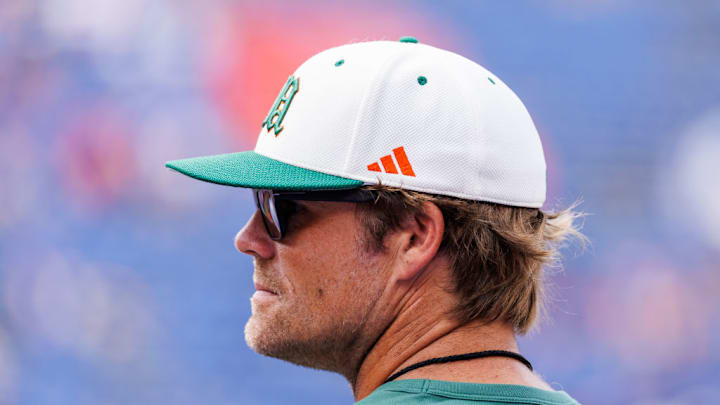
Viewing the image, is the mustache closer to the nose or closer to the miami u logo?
the nose

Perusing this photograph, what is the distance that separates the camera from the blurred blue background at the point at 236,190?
12.7 ft

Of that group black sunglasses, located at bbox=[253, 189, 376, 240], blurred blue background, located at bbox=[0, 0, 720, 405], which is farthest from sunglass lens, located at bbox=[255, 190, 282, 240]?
blurred blue background, located at bbox=[0, 0, 720, 405]

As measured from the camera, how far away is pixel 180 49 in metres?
4.30

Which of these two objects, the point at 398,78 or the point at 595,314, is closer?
the point at 398,78

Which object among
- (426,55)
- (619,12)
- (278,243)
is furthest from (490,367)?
(619,12)

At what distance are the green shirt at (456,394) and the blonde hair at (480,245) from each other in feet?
0.62

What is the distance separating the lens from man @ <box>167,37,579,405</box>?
4.75ft

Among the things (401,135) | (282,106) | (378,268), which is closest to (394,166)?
(401,135)

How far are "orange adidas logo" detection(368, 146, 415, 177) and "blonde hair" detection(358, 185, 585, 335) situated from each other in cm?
3

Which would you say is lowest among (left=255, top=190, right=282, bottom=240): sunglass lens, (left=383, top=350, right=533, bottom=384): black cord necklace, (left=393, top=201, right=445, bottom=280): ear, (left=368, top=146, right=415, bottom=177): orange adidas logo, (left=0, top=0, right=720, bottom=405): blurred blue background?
(left=383, top=350, right=533, bottom=384): black cord necklace

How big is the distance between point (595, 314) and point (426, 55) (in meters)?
2.66

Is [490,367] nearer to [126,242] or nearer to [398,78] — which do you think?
[398,78]

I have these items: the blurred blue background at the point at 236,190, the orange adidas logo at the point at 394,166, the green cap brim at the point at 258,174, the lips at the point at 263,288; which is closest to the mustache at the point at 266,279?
the lips at the point at 263,288

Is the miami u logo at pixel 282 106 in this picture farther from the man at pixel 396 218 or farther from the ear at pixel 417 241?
the ear at pixel 417 241
